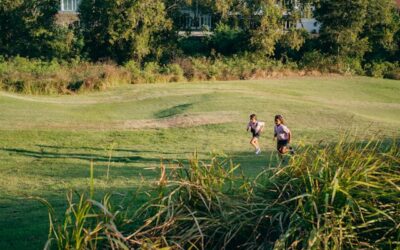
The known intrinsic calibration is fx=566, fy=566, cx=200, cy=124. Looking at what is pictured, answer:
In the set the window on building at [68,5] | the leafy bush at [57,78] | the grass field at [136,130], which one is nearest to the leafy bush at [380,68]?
the grass field at [136,130]

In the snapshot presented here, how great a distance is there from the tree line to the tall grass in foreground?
3522cm

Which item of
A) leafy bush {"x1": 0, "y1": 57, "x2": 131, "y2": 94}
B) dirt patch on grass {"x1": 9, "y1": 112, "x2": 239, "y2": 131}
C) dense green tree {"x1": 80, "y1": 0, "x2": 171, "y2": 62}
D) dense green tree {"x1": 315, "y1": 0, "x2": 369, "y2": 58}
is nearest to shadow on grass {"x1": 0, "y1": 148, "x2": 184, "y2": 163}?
dirt patch on grass {"x1": 9, "y1": 112, "x2": 239, "y2": 131}

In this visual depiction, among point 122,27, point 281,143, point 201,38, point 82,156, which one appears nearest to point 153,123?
point 82,156

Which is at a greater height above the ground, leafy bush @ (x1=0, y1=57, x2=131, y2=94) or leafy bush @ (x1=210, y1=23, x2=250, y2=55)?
leafy bush @ (x1=210, y1=23, x2=250, y2=55)

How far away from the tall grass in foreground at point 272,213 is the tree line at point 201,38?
3522cm

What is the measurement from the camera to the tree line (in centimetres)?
4266

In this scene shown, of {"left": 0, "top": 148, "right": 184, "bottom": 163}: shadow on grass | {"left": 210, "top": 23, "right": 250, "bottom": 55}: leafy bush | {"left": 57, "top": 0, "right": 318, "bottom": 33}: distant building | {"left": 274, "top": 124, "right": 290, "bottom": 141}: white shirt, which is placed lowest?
{"left": 0, "top": 148, "right": 184, "bottom": 163}: shadow on grass

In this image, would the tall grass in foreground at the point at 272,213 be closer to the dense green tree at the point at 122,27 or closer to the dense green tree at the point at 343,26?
the dense green tree at the point at 122,27

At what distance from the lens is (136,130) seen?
21469 mm

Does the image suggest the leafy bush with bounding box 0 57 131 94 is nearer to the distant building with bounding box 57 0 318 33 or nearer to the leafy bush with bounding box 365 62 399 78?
the distant building with bounding box 57 0 318 33

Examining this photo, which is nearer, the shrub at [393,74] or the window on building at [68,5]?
the shrub at [393,74]

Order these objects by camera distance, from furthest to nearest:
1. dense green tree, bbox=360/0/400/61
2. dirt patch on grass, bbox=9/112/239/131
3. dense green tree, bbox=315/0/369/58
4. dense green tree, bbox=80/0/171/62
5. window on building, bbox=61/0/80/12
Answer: window on building, bbox=61/0/80/12 < dense green tree, bbox=360/0/400/61 < dense green tree, bbox=315/0/369/58 < dense green tree, bbox=80/0/171/62 < dirt patch on grass, bbox=9/112/239/131

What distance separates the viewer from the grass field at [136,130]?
41.3ft

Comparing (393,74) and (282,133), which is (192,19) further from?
(282,133)
